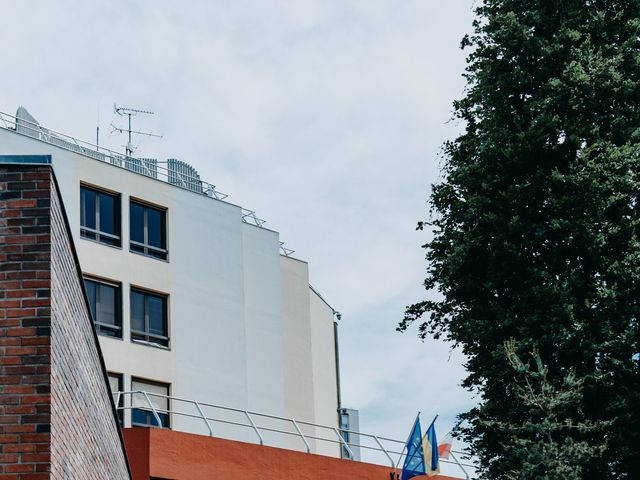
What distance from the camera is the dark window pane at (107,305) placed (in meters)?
32.0

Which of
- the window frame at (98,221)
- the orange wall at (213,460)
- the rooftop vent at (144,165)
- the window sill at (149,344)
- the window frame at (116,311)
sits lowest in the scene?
the orange wall at (213,460)

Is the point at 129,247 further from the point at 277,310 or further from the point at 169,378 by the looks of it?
the point at 277,310

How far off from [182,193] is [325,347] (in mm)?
9991

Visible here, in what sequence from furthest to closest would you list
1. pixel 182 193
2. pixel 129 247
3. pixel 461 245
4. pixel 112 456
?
pixel 182 193 < pixel 129 247 < pixel 461 245 < pixel 112 456

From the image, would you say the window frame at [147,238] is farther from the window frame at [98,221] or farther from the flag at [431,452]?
the flag at [431,452]

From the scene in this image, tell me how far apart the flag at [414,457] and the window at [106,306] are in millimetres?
9144

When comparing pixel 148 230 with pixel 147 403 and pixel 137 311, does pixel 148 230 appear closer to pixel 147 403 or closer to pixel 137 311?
pixel 137 311

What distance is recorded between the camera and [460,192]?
2661cm

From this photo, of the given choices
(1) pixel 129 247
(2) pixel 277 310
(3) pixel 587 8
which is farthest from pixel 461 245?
(2) pixel 277 310

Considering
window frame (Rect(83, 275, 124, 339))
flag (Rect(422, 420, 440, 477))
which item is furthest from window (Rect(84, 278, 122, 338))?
flag (Rect(422, 420, 440, 477))

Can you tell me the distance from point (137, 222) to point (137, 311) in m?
2.62

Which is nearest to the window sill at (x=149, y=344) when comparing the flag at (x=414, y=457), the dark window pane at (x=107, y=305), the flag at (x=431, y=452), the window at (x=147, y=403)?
the dark window pane at (x=107, y=305)

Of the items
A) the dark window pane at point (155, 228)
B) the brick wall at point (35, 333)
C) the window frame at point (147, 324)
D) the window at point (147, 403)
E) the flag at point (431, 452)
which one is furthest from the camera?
the dark window pane at point (155, 228)

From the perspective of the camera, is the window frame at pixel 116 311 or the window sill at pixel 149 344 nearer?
the window frame at pixel 116 311
